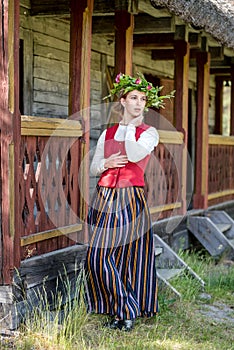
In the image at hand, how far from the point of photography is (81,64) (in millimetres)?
6254

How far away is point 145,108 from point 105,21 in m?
3.25

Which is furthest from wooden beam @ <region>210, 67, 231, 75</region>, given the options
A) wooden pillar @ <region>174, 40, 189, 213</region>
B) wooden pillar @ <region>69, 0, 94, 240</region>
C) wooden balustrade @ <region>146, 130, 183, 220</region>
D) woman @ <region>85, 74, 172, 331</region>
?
woman @ <region>85, 74, 172, 331</region>

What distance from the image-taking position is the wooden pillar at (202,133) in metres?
9.93

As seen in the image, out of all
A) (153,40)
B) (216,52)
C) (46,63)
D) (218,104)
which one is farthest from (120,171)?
(218,104)

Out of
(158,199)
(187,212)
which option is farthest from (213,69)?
(158,199)

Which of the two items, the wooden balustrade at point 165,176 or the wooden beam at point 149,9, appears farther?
the wooden balustrade at point 165,176

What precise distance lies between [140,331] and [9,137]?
181cm

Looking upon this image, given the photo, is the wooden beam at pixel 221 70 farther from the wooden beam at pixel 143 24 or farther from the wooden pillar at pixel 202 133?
the wooden beam at pixel 143 24

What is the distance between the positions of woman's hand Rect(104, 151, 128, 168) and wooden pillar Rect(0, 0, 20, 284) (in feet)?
2.23

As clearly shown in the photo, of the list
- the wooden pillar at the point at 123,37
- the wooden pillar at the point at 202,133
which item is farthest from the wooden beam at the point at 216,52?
the wooden pillar at the point at 123,37

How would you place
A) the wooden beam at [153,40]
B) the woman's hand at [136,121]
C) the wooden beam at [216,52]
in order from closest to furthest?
1. the woman's hand at [136,121]
2. the wooden beam at [153,40]
3. the wooden beam at [216,52]

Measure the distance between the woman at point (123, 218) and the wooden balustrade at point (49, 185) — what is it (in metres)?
0.44

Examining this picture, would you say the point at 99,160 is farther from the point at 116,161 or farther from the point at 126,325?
the point at 126,325

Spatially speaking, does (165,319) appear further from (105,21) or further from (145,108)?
(105,21)
